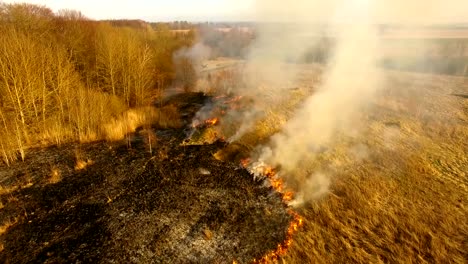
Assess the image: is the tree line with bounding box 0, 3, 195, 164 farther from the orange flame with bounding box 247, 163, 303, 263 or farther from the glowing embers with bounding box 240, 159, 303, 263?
the orange flame with bounding box 247, 163, 303, 263

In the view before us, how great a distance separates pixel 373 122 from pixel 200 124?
430 inches

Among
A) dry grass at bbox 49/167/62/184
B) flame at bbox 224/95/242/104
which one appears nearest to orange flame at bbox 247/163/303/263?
dry grass at bbox 49/167/62/184

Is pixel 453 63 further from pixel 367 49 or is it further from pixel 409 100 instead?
pixel 367 49

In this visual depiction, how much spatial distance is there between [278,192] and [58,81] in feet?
49.4

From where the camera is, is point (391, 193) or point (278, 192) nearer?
point (391, 193)

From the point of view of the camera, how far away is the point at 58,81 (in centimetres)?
1769

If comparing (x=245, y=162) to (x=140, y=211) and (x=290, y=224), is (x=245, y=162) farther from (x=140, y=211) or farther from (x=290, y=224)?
(x=140, y=211)

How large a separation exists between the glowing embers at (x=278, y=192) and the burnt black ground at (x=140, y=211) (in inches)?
8.4

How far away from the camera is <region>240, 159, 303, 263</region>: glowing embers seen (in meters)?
8.73

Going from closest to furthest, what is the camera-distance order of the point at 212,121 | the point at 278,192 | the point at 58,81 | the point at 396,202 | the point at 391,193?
the point at 396,202
the point at 391,193
the point at 278,192
the point at 58,81
the point at 212,121

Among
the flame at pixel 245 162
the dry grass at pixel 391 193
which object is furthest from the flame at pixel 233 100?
the flame at pixel 245 162

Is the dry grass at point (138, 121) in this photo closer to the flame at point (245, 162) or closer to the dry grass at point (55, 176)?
the dry grass at point (55, 176)

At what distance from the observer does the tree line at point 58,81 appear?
49.9 ft

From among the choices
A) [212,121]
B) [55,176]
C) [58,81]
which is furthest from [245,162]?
[58,81]
